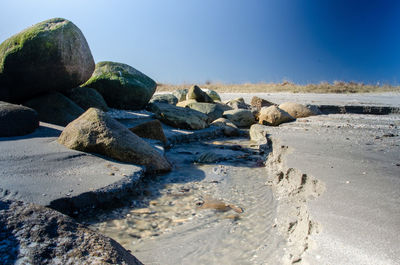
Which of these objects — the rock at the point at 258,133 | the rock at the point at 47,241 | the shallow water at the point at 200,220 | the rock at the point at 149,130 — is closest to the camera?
the rock at the point at 47,241

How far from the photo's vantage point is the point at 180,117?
7.12 metres

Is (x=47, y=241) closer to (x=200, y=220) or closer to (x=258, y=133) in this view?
(x=200, y=220)

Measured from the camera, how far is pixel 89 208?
2656 mm

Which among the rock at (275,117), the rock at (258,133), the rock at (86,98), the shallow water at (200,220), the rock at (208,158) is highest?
the rock at (86,98)

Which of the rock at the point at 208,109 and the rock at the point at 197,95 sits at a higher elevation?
the rock at the point at 197,95

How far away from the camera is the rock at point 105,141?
11.7 feet

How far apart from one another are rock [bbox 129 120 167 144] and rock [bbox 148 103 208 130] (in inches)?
66.2

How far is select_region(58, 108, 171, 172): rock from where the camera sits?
141 inches

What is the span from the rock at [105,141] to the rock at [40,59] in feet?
6.94

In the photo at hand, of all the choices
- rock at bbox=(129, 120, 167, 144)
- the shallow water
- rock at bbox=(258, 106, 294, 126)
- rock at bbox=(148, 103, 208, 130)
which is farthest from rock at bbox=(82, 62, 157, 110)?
the shallow water

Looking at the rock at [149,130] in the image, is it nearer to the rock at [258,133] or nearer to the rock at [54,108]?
the rock at [54,108]

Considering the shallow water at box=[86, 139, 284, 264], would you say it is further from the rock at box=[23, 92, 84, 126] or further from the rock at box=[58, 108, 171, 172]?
the rock at box=[23, 92, 84, 126]

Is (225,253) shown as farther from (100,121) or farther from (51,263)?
(100,121)

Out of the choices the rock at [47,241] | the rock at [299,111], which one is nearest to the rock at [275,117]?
the rock at [299,111]
